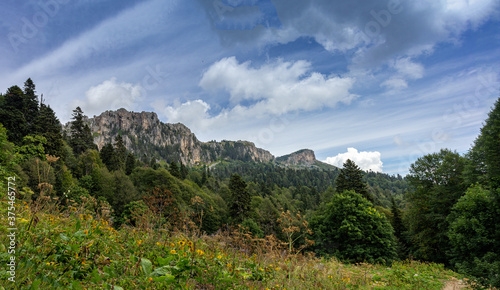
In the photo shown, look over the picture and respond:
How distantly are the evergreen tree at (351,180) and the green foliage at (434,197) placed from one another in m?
5.92

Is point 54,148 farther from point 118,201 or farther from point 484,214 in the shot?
point 484,214

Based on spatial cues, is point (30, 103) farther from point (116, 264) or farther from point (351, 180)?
point (351, 180)

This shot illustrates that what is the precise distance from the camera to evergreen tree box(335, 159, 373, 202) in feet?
100

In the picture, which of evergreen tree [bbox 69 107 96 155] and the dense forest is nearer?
the dense forest

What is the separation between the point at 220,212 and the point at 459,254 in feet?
117

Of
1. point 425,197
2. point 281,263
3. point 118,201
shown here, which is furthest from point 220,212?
point 281,263

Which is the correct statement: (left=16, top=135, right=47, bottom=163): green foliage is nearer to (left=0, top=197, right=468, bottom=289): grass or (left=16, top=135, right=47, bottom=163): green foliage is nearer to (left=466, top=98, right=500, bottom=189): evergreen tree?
(left=0, top=197, right=468, bottom=289): grass

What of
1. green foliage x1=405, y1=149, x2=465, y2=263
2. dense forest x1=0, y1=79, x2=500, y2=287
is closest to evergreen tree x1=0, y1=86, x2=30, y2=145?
dense forest x1=0, y1=79, x2=500, y2=287

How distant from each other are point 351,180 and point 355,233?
41.6ft

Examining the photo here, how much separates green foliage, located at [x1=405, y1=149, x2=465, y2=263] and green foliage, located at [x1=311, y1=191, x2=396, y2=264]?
15.8ft

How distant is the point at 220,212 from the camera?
145 ft

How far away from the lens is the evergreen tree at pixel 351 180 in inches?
1201

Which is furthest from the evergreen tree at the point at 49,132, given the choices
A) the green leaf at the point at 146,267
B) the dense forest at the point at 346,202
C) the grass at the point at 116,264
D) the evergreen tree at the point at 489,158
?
the evergreen tree at the point at 489,158

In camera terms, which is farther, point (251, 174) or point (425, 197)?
point (251, 174)
